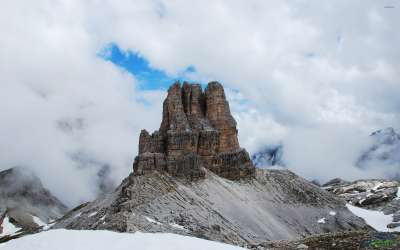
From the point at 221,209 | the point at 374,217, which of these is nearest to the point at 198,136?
the point at 221,209

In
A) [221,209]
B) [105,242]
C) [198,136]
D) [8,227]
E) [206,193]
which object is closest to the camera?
[105,242]

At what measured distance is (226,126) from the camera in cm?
9300

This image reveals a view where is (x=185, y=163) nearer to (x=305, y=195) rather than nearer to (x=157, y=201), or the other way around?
(x=157, y=201)

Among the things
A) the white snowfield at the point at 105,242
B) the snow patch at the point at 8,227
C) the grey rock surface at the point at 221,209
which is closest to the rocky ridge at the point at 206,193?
the grey rock surface at the point at 221,209

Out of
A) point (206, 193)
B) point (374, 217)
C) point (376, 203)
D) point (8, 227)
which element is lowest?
point (8, 227)

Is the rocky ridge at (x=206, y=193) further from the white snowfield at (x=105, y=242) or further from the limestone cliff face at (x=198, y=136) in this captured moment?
the white snowfield at (x=105, y=242)

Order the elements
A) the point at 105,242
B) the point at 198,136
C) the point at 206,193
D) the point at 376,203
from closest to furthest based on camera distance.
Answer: the point at 105,242, the point at 206,193, the point at 198,136, the point at 376,203

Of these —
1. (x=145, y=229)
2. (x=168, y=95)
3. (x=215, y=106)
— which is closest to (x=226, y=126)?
(x=215, y=106)

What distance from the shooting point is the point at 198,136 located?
8788 centimetres

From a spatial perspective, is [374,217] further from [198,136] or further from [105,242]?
[105,242]

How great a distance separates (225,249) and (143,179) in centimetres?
4118

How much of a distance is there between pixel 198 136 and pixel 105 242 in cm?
6144

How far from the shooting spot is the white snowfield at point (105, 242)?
25359 mm

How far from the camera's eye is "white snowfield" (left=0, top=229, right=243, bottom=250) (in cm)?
2536
